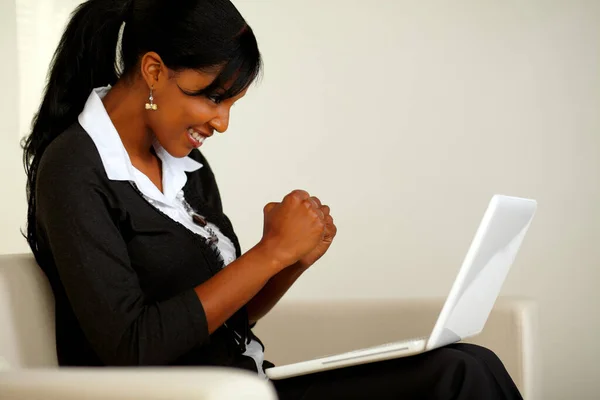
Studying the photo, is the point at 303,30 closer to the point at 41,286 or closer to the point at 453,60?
the point at 453,60

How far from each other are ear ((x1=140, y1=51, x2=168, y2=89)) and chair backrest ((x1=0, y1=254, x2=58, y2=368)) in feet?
1.10

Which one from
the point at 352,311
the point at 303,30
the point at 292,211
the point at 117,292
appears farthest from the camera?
the point at 303,30

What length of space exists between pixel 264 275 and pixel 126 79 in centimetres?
40

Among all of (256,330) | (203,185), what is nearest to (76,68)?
(203,185)

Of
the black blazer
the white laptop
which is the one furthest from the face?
the white laptop

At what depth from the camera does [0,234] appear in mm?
2711

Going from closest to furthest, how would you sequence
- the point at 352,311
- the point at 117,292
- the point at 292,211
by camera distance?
the point at 117,292
the point at 292,211
the point at 352,311

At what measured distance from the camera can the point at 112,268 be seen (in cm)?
125

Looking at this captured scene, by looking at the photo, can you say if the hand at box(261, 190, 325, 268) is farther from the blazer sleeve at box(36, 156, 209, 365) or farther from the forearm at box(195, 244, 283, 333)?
the blazer sleeve at box(36, 156, 209, 365)

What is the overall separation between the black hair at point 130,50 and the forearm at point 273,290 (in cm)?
36

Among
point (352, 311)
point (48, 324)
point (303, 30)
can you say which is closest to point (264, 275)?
point (48, 324)

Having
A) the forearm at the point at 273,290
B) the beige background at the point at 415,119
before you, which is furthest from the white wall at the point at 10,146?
the forearm at the point at 273,290

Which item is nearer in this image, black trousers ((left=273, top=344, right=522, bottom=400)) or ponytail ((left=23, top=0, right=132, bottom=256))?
black trousers ((left=273, top=344, right=522, bottom=400))

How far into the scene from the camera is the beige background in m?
2.71
